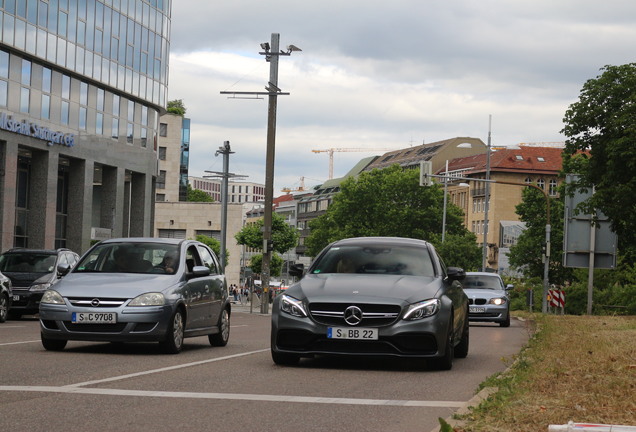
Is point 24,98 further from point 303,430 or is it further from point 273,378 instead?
point 303,430

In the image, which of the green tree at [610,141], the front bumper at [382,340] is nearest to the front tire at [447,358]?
the front bumper at [382,340]

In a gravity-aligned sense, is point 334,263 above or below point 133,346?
above

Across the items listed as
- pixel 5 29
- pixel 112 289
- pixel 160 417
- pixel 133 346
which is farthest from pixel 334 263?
pixel 5 29

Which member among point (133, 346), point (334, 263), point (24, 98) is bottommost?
point (133, 346)

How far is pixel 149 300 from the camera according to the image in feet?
52.1

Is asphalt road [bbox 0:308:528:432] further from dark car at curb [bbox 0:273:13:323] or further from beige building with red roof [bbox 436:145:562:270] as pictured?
beige building with red roof [bbox 436:145:562:270]

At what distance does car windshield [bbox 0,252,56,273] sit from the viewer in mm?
32094

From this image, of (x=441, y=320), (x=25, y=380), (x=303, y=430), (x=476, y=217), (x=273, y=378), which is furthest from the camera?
(x=476, y=217)

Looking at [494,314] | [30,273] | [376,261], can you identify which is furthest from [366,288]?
[494,314]

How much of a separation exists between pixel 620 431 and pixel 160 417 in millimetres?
3464

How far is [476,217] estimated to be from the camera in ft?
470

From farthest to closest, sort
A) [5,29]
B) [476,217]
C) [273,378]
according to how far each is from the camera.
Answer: [476,217] < [5,29] < [273,378]

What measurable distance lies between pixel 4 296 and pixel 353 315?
15811mm

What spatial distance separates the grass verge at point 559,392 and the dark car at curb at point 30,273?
58.0ft
